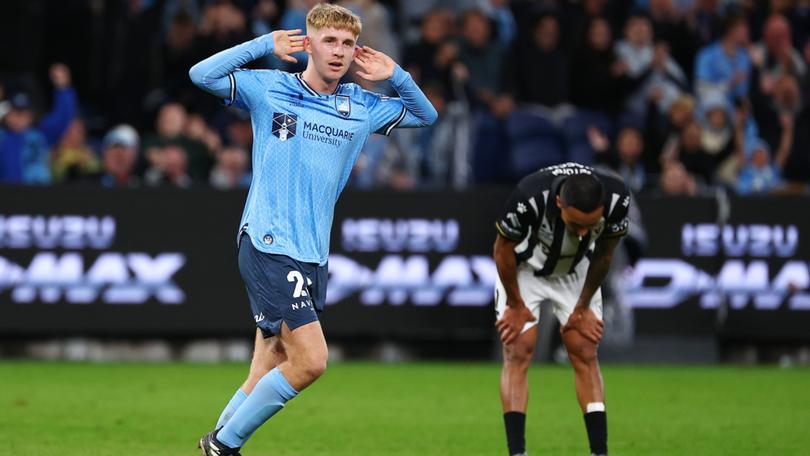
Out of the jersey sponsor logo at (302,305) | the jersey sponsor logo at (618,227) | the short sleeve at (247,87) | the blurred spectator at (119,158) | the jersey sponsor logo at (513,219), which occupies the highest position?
the short sleeve at (247,87)

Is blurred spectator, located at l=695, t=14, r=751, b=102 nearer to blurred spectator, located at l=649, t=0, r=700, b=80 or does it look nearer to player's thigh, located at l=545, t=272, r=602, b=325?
blurred spectator, located at l=649, t=0, r=700, b=80

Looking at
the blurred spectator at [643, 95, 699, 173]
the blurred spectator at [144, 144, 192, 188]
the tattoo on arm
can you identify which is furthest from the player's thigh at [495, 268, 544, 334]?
the blurred spectator at [643, 95, 699, 173]

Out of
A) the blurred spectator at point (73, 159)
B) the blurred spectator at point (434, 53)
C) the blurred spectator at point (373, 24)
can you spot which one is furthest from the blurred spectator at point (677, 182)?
the blurred spectator at point (73, 159)

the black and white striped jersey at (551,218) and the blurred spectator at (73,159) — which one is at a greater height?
the blurred spectator at (73,159)

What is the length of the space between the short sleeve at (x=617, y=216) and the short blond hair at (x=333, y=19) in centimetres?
188

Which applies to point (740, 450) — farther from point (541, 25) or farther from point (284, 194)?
point (541, 25)

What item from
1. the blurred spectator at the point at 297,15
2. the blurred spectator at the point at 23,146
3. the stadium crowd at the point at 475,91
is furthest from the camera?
the blurred spectator at the point at 297,15

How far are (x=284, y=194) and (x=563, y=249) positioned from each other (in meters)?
1.99

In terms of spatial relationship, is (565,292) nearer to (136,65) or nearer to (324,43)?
(324,43)

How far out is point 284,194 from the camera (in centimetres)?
781

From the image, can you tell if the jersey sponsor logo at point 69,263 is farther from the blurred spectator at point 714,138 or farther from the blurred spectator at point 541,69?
the blurred spectator at point 714,138

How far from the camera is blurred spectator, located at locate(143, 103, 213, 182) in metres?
16.7

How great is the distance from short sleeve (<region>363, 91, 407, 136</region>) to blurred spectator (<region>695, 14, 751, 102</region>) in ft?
39.7

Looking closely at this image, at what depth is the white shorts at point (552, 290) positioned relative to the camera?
29.8ft
